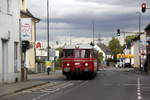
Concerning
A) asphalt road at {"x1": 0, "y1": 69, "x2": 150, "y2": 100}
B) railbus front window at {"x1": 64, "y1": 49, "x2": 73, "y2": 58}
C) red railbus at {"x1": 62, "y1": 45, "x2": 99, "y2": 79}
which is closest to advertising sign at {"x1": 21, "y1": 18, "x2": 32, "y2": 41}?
red railbus at {"x1": 62, "y1": 45, "x2": 99, "y2": 79}

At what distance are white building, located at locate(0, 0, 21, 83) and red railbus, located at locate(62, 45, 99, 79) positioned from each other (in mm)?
4977

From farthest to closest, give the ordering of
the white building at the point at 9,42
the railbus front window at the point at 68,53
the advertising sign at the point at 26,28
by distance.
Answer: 1. the railbus front window at the point at 68,53
2. the advertising sign at the point at 26,28
3. the white building at the point at 9,42

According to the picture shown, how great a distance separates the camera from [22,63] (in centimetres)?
Result: 3856

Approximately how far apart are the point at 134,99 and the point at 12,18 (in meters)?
17.7

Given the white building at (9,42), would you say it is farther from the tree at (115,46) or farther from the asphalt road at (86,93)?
the tree at (115,46)

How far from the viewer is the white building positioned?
109ft

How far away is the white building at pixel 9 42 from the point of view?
33.2m

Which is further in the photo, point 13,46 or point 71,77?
point 71,77

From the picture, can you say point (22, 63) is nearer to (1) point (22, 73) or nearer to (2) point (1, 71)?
(1) point (22, 73)

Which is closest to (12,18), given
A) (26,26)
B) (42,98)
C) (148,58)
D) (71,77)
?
(26,26)

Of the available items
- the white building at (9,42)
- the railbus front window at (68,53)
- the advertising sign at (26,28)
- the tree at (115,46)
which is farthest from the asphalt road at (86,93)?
the tree at (115,46)

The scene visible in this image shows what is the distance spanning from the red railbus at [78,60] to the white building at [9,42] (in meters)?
A: 4.98

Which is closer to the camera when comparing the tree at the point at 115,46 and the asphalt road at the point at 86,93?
the asphalt road at the point at 86,93

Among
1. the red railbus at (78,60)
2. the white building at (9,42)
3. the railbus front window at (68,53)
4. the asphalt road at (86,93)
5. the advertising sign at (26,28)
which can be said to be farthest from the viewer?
the railbus front window at (68,53)
